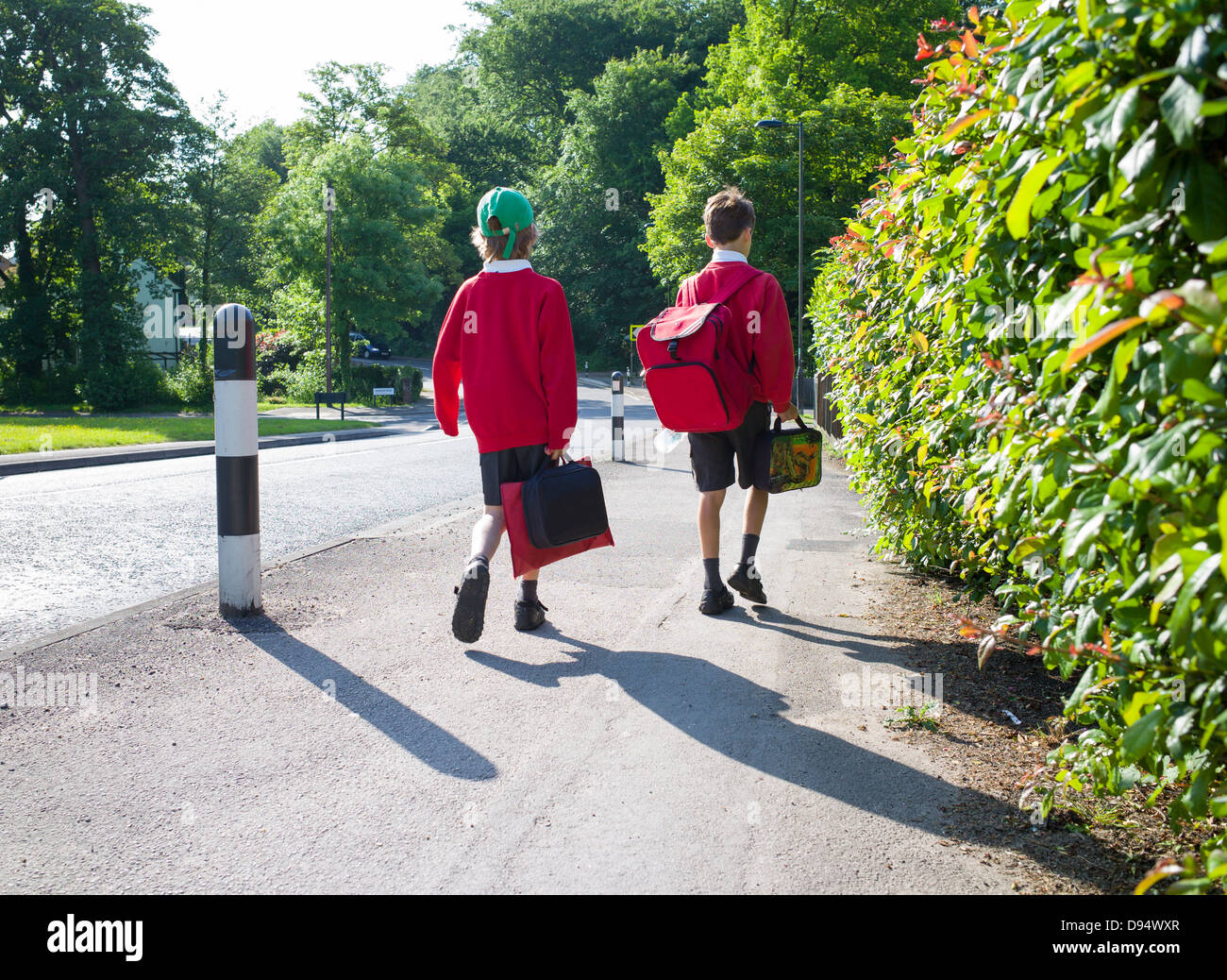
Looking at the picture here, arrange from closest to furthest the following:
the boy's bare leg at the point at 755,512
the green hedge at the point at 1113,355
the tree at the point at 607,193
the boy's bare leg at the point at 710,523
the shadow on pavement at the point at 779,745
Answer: the green hedge at the point at 1113,355 < the shadow on pavement at the point at 779,745 < the boy's bare leg at the point at 710,523 < the boy's bare leg at the point at 755,512 < the tree at the point at 607,193

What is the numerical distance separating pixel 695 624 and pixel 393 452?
11741 millimetres

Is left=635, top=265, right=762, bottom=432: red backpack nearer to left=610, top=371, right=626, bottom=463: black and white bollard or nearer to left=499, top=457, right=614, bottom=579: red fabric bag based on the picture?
left=499, top=457, right=614, bottom=579: red fabric bag

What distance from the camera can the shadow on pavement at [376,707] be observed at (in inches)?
123

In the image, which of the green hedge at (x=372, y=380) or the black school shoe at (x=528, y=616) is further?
the green hedge at (x=372, y=380)

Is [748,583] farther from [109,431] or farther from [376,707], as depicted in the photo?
[109,431]

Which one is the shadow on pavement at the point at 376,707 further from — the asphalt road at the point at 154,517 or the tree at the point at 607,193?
the tree at the point at 607,193

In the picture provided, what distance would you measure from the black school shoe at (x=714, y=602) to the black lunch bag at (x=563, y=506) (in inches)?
34.3

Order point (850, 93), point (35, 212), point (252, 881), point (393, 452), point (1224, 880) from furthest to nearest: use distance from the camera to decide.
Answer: point (850, 93)
point (35, 212)
point (393, 452)
point (252, 881)
point (1224, 880)

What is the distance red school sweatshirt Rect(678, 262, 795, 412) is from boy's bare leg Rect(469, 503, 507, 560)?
143 centimetres

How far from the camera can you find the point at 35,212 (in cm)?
3047

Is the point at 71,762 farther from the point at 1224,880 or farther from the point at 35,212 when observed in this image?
the point at 35,212

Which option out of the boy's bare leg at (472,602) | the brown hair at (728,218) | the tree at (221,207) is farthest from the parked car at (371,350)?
the boy's bare leg at (472,602)

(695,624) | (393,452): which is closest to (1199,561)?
(695,624)

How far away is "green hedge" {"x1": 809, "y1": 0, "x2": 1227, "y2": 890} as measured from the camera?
1.55m
